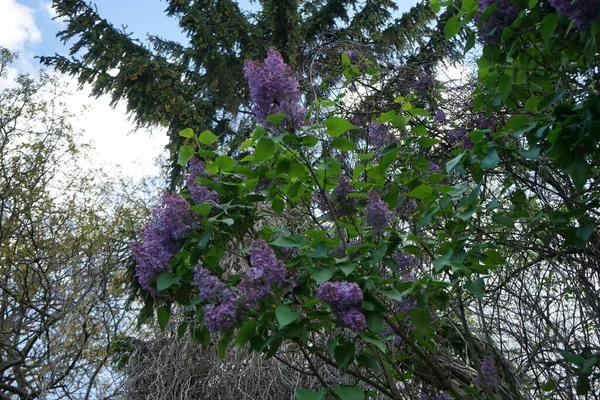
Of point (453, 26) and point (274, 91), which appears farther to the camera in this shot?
point (453, 26)

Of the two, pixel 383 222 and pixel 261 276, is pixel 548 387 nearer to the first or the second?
pixel 383 222

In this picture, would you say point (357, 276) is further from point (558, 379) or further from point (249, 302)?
point (558, 379)

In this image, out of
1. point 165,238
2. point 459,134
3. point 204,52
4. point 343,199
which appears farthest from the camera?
point 204,52

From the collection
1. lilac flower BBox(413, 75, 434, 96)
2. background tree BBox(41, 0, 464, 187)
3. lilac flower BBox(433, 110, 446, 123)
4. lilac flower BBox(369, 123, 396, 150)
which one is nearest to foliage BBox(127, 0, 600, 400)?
lilac flower BBox(369, 123, 396, 150)

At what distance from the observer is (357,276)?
1627mm

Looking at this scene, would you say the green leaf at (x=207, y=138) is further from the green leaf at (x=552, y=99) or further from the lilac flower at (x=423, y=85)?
the lilac flower at (x=423, y=85)

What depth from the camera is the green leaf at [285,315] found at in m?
1.39

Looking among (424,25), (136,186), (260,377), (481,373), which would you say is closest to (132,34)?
(136,186)

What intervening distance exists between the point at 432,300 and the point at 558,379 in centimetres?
80

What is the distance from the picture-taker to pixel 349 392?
153 centimetres

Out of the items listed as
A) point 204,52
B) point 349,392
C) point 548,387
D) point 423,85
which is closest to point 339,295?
point 349,392

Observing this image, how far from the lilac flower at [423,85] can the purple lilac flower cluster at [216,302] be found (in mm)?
2134

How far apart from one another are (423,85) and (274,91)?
184 centimetres

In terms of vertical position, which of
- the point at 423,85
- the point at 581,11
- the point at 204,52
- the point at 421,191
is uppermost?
the point at 204,52
